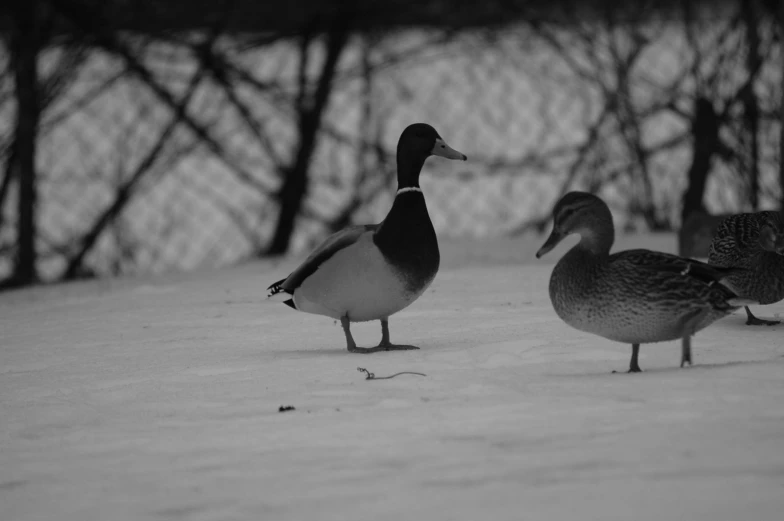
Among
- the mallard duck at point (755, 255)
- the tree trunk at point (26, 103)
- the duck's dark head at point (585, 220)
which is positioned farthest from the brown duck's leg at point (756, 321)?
the tree trunk at point (26, 103)

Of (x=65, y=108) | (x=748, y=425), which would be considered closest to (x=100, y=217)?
(x=65, y=108)

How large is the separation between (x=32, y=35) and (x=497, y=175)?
3.06 metres

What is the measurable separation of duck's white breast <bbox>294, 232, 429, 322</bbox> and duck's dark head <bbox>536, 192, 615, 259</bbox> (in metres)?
0.67

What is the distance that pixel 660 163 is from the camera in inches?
314

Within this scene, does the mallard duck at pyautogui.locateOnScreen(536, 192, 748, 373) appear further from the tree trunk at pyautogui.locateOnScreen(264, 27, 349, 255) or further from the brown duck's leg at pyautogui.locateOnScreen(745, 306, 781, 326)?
the tree trunk at pyautogui.locateOnScreen(264, 27, 349, 255)

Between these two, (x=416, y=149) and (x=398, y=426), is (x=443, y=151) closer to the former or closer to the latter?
(x=416, y=149)

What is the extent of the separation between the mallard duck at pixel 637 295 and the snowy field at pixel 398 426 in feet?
0.49

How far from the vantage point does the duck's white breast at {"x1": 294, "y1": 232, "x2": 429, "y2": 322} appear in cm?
429

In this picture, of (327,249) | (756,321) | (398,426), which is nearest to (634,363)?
(398,426)

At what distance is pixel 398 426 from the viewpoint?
312cm

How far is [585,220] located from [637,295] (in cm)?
37

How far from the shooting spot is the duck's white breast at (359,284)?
169 inches

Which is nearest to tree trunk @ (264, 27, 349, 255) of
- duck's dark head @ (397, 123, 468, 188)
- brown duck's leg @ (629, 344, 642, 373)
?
duck's dark head @ (397, 123, 468, 188)

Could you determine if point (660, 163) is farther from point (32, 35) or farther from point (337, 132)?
point (32, 35)
